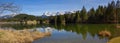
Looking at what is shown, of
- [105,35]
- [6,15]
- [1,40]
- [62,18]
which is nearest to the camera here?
[6,15]

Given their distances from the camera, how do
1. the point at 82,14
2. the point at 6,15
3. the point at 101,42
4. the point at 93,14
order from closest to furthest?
the point at 6,15, the point at 101,42, the point at 93,14, the point at 82,14

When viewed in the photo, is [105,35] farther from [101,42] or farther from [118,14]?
[118,14]

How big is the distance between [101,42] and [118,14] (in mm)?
91609

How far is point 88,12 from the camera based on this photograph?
15200cm

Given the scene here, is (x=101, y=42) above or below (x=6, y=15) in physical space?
below

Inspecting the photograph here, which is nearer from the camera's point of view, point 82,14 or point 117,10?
point 117,10

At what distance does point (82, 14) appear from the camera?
150875 millimetres

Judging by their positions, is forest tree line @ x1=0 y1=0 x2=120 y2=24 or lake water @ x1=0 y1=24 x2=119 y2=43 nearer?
lake water @ x1=0 y1=24 x2=119 y2=43

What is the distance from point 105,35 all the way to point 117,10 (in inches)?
3272

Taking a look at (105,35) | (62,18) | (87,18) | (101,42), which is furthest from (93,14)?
(101,42)

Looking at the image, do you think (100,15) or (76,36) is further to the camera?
(100,15)

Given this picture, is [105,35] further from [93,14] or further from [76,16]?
[76,16]

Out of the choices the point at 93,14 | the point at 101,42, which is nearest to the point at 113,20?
the point at 93,14

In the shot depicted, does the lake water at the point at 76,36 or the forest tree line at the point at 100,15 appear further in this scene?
the forest tree line at the point at 100,15
